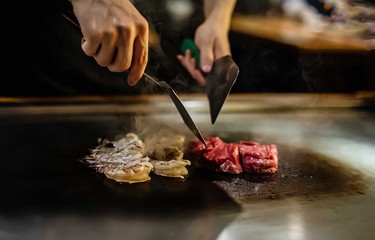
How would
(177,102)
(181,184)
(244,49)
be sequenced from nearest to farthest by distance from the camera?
(181,184) → (177,102) → (244,49)

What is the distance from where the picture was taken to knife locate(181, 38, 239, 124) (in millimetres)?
2348

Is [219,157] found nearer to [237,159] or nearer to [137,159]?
[237,159]

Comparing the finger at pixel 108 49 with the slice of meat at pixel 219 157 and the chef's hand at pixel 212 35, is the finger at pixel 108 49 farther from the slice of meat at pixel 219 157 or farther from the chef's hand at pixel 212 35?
the chef's hand at pixel 212 35

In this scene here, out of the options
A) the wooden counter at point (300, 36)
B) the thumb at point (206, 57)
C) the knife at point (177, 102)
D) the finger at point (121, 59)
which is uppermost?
the wooden counter at point (300, 36)

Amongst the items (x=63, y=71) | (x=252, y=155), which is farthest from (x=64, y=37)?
(x=252, y=155)

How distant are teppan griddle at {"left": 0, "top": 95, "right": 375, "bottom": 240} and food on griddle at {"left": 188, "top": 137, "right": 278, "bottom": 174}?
39 millimetres

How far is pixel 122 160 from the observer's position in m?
1.89

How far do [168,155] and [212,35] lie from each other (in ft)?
3.29

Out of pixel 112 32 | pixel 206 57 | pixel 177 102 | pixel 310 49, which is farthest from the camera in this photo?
pixel 310 49

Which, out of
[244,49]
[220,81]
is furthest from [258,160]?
[244,49]

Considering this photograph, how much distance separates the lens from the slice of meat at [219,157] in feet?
6.30

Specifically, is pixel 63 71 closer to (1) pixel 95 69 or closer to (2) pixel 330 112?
(1) pixel 95 69

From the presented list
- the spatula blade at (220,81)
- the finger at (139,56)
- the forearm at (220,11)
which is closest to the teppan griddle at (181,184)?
the spatula blade at (220,81)

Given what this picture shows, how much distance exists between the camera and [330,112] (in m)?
2.96
